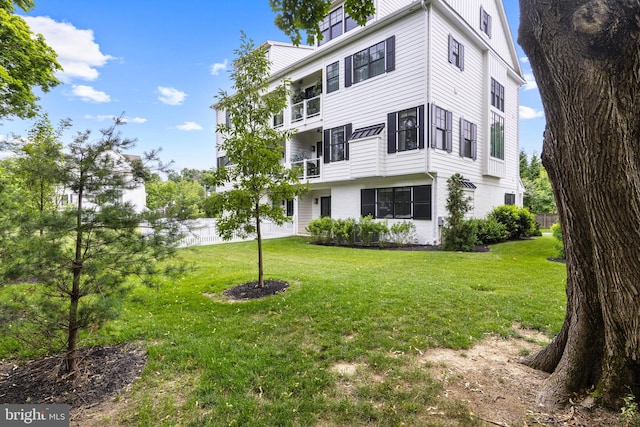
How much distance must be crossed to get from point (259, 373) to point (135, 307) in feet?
10.9

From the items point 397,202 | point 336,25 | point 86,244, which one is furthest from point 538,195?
point 86,244

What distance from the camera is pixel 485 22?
15.2m

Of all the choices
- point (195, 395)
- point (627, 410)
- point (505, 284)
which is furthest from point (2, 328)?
point (505, 284)

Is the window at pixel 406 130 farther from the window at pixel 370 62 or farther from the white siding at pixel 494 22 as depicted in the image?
the white siding at pixel 494 22

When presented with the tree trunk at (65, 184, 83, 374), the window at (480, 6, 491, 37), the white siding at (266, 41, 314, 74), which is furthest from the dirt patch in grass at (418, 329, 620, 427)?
the white siding at (266, 41, 314, 74)

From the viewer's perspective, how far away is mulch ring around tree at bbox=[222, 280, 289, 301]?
18.4 ft

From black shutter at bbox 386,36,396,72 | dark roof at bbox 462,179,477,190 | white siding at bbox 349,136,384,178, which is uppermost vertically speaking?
black shutter at bbox 386,36,396,72

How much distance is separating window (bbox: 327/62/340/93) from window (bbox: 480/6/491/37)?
24.3ft

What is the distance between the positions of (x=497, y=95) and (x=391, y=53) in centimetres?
683

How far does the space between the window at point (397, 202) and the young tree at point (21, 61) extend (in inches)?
452

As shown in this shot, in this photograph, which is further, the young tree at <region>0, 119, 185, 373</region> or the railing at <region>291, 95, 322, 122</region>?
the railing at <region>291, 95, 322, 122</region>

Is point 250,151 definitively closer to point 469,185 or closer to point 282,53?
point 469,185

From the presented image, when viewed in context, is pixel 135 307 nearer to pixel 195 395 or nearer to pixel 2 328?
pixel 2 328

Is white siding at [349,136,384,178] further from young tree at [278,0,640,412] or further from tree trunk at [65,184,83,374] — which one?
tree trunk at [65,184,83,374]
